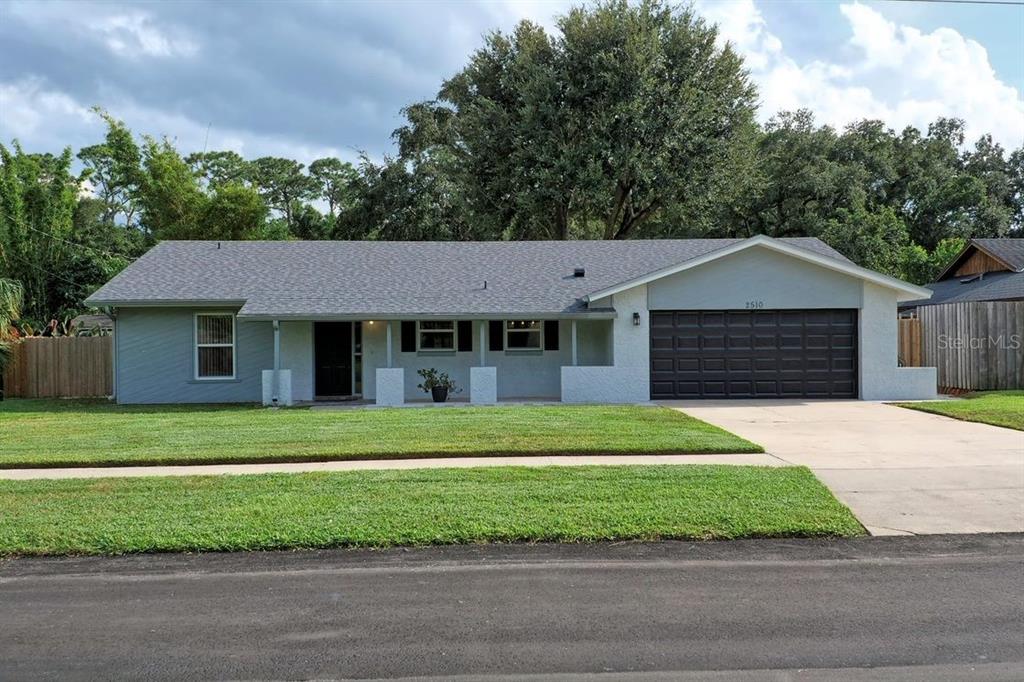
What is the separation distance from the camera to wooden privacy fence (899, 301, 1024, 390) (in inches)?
737

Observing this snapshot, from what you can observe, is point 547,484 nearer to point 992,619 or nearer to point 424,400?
point 992,619

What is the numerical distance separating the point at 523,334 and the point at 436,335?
2133mm


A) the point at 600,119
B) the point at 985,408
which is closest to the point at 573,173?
the point at 600,119

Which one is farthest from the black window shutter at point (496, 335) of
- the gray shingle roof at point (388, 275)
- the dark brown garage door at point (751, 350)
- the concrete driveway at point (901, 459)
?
the concrete driveway at point (901, 459)

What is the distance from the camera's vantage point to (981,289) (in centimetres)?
2644

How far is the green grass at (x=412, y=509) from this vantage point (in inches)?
252

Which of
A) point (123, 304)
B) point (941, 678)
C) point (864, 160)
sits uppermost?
point (864, 160)

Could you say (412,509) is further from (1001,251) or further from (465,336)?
(1001,251)

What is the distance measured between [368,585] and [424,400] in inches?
497

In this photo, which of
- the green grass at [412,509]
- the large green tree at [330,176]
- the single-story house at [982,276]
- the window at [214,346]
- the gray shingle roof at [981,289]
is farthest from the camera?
the large green tree at [330,176]

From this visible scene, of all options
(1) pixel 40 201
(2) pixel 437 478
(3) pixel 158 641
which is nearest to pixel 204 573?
(3) pixel 158 641

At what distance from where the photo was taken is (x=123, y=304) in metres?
17.3

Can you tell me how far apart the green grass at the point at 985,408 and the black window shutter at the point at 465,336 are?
31.6 ft

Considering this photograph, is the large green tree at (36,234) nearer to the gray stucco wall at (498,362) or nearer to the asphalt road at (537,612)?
the gray stucco wall at (498,362)
